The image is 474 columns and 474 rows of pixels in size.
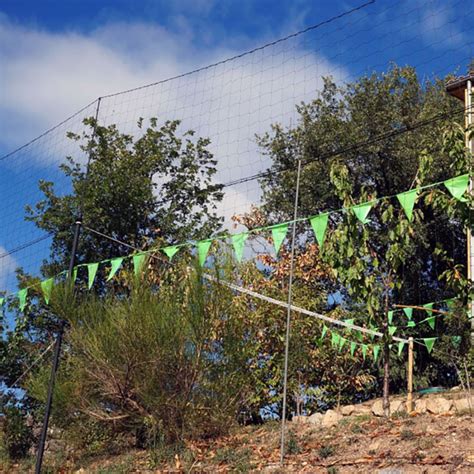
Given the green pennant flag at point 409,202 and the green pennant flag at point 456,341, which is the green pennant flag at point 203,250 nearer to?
the green pennant flag at point 409,202

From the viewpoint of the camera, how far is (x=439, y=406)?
6.98m

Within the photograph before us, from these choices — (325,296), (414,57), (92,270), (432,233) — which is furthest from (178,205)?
(414,57)

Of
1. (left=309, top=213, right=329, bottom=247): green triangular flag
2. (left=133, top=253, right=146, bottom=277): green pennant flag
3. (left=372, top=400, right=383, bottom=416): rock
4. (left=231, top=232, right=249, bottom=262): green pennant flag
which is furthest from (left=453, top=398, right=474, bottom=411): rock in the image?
(left=133, top=253, right=146, bottom=277): green pennant flag

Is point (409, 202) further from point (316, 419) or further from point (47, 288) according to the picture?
point (47, 288)

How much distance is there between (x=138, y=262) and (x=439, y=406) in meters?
3.37

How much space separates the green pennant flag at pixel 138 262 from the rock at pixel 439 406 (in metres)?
3.23

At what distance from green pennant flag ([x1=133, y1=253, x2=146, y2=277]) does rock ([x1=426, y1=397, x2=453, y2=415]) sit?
127 inches

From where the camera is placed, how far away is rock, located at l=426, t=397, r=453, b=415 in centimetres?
692

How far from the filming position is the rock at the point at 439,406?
6916 millimetres

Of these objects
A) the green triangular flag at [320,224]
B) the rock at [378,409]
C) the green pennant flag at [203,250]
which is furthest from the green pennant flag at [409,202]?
the rock at [378,409]

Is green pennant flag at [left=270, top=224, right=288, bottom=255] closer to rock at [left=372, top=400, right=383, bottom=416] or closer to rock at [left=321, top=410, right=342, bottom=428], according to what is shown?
rock at [left=321, top=410, right=342, bottom=428]

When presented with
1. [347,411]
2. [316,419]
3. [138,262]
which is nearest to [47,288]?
[138,262]

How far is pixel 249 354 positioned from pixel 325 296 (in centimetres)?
451

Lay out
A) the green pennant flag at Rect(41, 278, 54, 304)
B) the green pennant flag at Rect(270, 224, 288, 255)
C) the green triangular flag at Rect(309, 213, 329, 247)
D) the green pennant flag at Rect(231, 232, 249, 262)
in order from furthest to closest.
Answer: the green pennant flag at Rect(41, 278, 54, 304) → the green pennant flag at Rect(231, 232, 249, 262) → the green pennant flag at Rect(270, 224, 288, 255) → the green triangular flag at Rect(309, 213, 329, 247)
